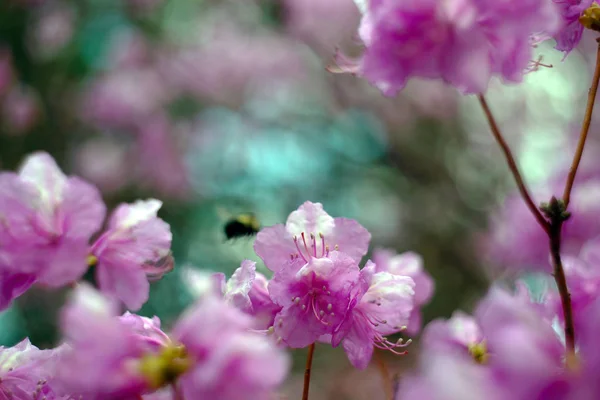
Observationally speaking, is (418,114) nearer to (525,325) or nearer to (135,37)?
(135,37)

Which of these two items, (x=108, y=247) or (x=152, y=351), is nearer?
(x=152, y=351)

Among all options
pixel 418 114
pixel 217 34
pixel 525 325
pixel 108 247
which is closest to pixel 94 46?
pixel 217 34

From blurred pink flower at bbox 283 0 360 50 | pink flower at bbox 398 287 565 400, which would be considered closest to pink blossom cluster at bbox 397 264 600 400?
pink flower at bbox 398 287 565 400

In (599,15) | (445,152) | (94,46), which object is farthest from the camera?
(94,46)

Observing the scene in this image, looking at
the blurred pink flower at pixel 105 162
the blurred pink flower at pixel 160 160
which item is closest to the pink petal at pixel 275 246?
the blurred pink flower at pixel 105 162

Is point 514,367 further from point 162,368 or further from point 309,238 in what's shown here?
point 309,238

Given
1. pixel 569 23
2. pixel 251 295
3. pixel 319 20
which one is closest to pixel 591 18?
pixel 569 23

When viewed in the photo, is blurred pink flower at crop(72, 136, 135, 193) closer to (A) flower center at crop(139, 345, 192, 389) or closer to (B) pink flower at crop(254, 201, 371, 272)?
(B) pink flower at crop(254, 201, 371, 272)
